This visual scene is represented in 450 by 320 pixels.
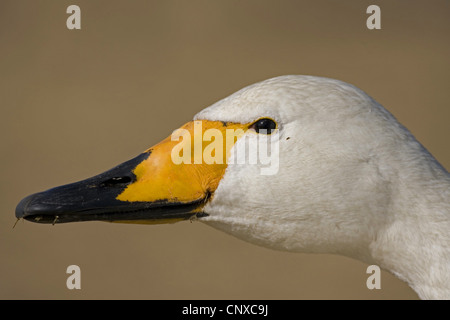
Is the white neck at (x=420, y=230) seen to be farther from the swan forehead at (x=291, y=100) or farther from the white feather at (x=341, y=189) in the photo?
the swan forehead at (x=291, y=100)

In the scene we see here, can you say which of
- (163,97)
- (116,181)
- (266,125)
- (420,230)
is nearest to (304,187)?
(266,125)

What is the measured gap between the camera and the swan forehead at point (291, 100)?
242cm

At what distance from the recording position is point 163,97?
970cm

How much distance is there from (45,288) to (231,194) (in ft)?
17.3

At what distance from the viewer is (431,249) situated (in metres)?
2.30

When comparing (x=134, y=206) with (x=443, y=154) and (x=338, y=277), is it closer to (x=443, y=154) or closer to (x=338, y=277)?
(x=338, y=277)

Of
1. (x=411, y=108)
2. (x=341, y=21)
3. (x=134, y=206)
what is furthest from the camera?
(x=341, y=21)

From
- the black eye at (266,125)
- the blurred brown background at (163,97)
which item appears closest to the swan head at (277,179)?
the black eye at (266,125)

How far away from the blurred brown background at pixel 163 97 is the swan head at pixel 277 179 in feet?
15.1

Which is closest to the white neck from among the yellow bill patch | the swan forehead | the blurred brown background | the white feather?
the white feather

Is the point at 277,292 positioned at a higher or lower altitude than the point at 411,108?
lower

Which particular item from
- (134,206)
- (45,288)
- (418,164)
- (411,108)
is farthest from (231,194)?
(411,108)

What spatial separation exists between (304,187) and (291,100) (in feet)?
1.05

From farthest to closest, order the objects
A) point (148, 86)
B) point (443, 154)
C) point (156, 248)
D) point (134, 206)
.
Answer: point (148, 86) → point (443, 154) → point (156, 248) → point (134, 206)
